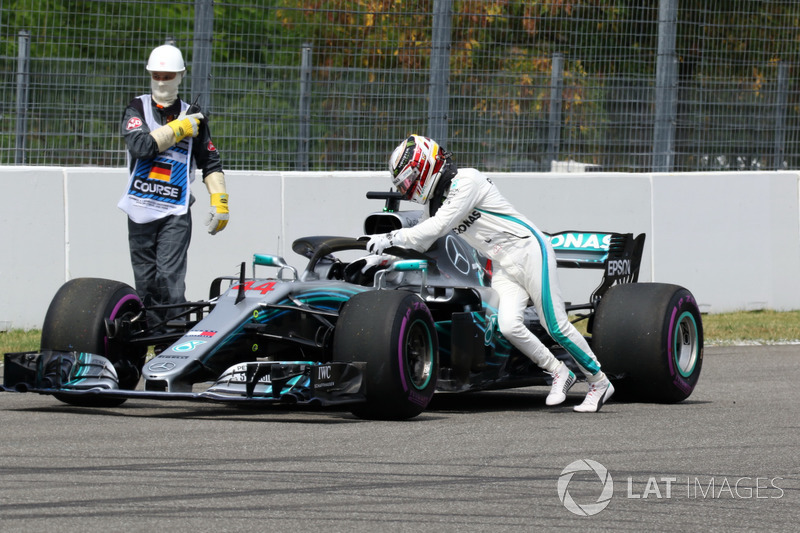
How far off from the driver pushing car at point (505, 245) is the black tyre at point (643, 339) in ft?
1.22

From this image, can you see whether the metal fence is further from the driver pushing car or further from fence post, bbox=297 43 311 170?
the driver pushing car

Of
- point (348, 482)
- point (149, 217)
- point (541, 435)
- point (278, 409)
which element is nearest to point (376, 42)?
point (149, 217)

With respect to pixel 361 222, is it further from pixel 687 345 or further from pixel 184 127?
pixel 687 345

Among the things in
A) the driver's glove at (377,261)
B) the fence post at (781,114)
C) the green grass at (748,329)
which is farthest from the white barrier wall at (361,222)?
the driver's glove at (377,261)

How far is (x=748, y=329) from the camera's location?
1280 cm

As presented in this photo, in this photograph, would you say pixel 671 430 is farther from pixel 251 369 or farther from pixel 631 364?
pixel 251 369

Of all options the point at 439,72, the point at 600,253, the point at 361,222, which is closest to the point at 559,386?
the point at 600,253

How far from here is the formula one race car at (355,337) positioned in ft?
23.5

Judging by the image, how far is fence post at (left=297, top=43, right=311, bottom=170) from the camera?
41.5 ft

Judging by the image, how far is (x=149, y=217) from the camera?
8984 millimetres

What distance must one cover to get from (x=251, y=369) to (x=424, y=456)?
1.20 metres

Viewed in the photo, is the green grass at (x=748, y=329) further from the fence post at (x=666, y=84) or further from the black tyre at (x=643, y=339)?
the black tyre at (x=643, y=339)

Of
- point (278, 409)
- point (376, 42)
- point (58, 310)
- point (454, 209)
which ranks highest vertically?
point (376, 42)

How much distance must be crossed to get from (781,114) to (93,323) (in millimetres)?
9070
